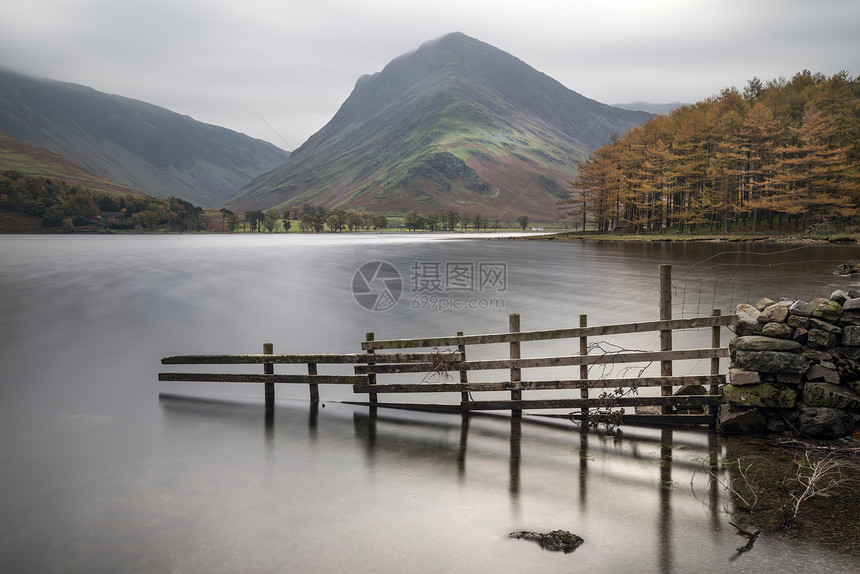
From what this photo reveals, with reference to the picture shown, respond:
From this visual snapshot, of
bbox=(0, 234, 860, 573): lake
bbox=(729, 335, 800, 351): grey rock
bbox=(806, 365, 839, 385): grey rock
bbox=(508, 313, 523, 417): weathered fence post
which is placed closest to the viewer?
bbox=(0, 234, 860, 573): lake

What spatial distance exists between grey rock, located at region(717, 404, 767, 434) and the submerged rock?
5746 millimetres

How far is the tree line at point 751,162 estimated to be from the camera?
272 feet

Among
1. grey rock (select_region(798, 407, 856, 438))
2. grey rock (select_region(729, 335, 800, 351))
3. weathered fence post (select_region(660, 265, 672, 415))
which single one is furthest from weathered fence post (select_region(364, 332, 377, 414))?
grey rock (select_region(798, 407, 856, 438))

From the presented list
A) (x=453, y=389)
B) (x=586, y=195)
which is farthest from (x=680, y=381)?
(x=586, y=195)

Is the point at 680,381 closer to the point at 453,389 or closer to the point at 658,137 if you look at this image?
the point at 453,389

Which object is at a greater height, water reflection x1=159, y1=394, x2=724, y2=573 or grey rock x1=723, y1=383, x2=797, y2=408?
grey rock x1=723, y1=383, x2=797, y2=408

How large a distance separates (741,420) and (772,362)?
1.56 m

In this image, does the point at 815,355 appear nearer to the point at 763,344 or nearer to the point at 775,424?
the point at 763,344

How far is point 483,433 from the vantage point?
13.7 meters

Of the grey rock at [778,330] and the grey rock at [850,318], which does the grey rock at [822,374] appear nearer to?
the grey rock at [778,330]

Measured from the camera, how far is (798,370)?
11.2 metres

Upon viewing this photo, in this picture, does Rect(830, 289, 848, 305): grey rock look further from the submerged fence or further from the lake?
the lake

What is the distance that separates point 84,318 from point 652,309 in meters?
42.4

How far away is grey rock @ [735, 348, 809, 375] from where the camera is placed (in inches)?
441
